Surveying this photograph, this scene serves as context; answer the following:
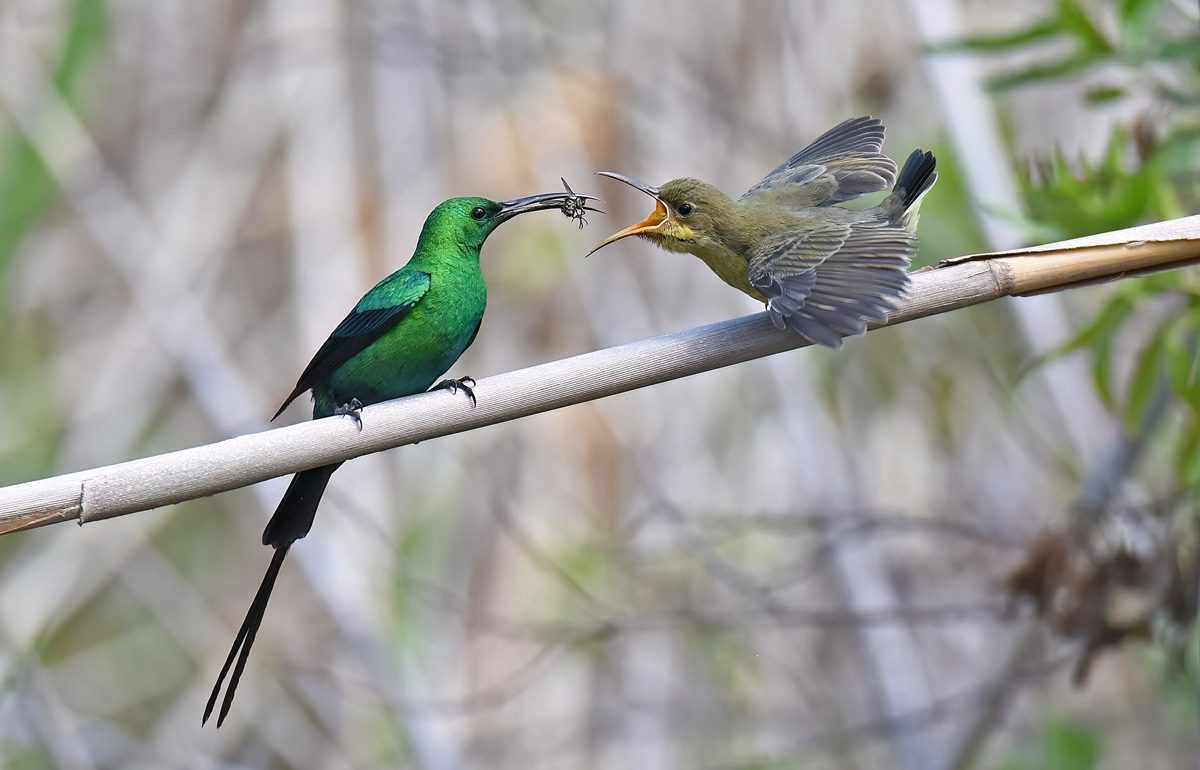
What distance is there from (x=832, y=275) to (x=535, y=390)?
722 millimetres

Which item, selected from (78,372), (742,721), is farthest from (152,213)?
→ (742,721)

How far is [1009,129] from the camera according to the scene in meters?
5.62

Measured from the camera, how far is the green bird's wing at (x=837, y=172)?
3.08 m

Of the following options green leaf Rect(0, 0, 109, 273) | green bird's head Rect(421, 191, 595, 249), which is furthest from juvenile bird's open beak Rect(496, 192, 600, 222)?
green leaf Rect(0, 0, 109, 273)

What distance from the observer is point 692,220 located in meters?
2.94

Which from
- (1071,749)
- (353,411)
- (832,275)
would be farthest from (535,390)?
(1071,749)

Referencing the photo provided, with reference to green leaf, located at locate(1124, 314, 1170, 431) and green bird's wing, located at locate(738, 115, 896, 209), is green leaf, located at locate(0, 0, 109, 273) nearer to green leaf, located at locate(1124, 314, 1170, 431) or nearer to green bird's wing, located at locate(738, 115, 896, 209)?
green bird's wing, located at locate(738, 115, 896, 209)

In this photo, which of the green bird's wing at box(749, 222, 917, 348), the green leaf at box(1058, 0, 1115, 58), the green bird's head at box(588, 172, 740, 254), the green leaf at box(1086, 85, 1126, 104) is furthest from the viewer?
the green leaf at box(1086, 85, 1126, 104)

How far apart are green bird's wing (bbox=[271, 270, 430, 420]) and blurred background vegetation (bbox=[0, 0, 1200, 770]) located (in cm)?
208

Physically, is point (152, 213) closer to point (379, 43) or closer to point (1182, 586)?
point (379, 43)

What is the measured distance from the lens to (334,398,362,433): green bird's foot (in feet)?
6.75

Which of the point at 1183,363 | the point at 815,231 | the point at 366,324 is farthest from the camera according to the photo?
the point at 1183,363

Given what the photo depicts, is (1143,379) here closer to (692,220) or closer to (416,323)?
(692,220)

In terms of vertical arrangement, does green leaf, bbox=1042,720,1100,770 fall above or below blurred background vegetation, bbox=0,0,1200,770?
below
